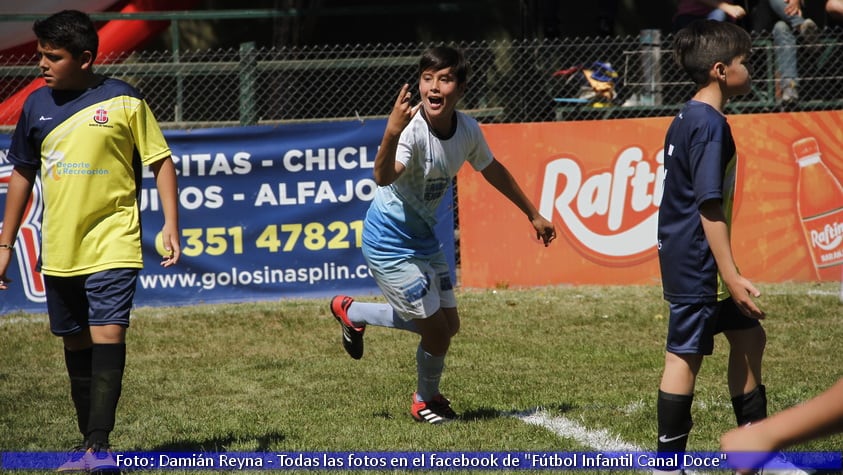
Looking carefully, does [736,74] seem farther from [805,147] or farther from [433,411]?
[805,147]

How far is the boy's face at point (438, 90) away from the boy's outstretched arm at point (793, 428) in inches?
100.0

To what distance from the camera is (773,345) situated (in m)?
7.56

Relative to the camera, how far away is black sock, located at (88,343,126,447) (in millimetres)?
4691

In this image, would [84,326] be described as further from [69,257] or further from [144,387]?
[144,387]

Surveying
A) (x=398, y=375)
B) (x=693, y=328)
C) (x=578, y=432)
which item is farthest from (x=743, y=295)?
(x=398, y=375)

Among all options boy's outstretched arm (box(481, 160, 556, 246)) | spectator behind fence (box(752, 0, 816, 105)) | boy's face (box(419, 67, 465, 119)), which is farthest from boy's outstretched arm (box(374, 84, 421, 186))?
spectator behind fence (box(752, 0, 816, 105))

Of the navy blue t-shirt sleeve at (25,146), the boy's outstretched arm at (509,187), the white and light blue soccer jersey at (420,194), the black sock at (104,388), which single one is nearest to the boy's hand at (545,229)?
the boy's outstretched arm at (509,187)

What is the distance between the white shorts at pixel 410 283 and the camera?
5.44 metres

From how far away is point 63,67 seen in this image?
472cm

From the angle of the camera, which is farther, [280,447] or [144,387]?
[144,387]

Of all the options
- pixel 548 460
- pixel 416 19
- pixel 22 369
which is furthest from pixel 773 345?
pixel 416 19

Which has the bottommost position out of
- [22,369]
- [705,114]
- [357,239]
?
[22,369]

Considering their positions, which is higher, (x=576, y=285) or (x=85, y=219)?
(x=85, y=219)

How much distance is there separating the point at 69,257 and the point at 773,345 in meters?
4.87
